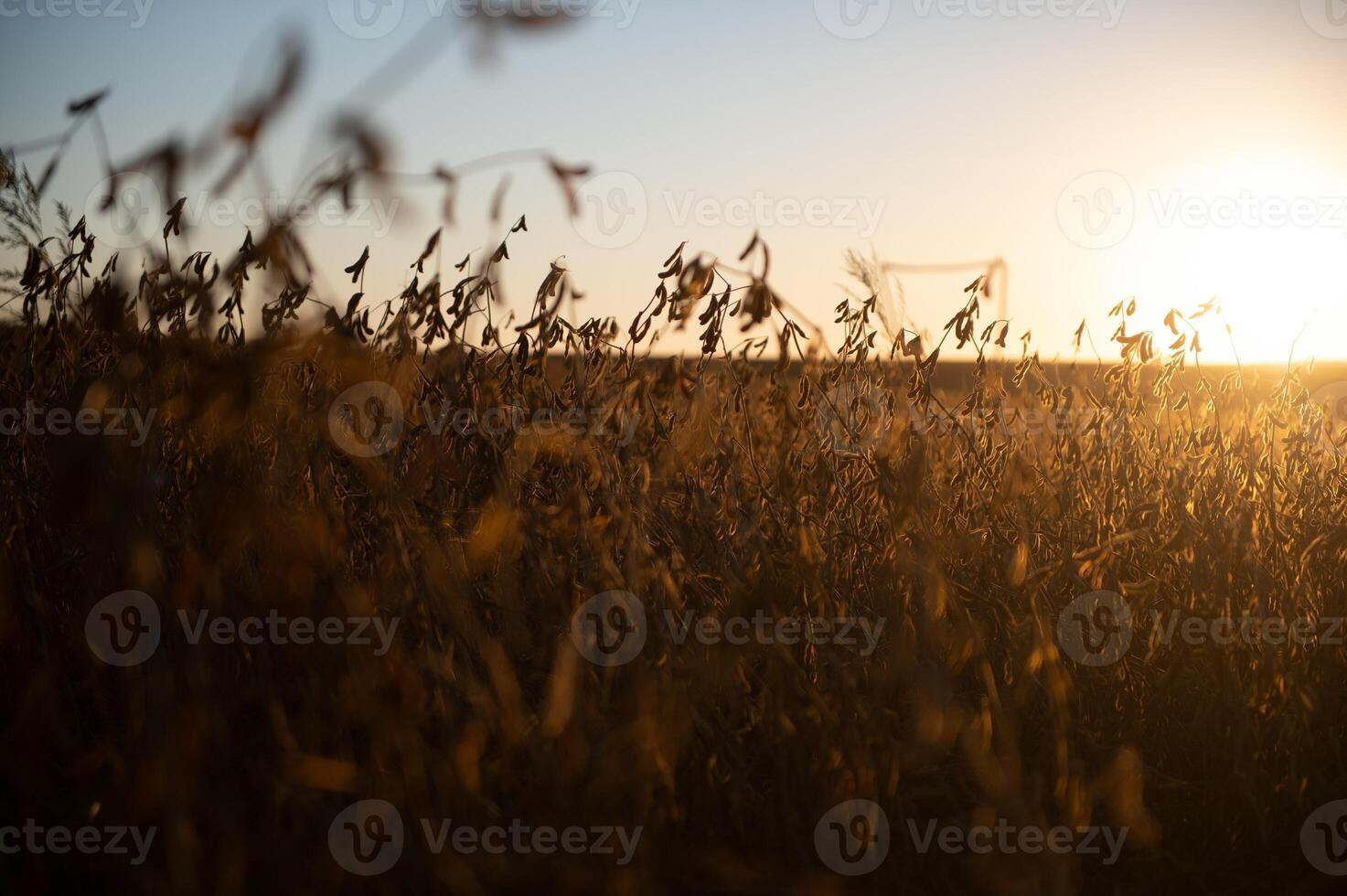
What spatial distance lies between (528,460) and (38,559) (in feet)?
4.00

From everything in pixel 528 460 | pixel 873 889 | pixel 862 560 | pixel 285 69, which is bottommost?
pixel 873 889

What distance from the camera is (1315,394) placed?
320cm

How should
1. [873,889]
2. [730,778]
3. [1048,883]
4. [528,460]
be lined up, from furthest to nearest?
[528,460], [730,778], [873,889], [1048,883]

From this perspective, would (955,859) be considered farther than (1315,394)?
No

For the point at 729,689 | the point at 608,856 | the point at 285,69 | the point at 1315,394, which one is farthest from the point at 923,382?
the point at 1315,394

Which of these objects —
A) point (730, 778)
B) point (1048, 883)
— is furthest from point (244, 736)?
point (1048, 883)

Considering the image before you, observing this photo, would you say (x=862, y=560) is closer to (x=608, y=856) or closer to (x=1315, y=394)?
(x=608, y=856)

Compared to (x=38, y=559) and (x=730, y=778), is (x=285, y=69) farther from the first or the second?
(x=38, y=559)

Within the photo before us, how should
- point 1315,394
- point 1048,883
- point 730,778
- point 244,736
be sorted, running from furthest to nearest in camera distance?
point 1315,394 < point 244,736 < point 730,778 < point 1048,883

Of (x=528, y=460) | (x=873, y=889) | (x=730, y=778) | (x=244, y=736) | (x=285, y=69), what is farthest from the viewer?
(x=528, y=460)

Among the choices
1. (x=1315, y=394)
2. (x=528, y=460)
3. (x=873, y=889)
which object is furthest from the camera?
(x=1315, y=394)

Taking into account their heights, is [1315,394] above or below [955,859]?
above

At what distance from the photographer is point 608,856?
1.54 meters

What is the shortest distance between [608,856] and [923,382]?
1169mm
